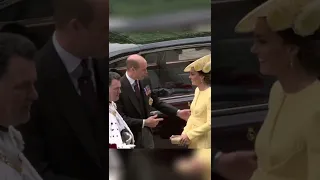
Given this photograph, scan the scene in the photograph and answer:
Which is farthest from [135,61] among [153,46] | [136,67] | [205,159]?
[205,159]

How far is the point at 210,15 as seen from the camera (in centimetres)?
271

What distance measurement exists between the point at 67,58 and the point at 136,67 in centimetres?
43

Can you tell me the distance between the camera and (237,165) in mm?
2625

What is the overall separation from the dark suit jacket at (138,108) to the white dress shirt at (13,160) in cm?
66

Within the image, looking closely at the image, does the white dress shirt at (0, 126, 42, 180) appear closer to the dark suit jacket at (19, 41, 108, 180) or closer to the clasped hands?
the dark suit jacket at (19, 41, 108, 180)

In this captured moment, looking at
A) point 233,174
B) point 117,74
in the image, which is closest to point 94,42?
point 117,74

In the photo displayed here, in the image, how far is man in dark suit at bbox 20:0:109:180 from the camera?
291 cm

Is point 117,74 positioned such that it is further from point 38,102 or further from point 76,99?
point 38,102

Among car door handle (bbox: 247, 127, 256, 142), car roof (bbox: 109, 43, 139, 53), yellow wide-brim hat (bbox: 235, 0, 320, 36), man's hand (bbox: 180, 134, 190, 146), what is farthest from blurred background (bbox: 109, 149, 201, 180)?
yellow wide-brim hat (bbox: 235, 0, 320, 36)

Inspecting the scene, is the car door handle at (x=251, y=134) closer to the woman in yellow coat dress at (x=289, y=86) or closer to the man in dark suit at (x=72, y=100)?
the woman in yellow coat dress at (x=289, y=86)

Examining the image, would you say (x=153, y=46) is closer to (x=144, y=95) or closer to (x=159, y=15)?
(x=159, y=15)

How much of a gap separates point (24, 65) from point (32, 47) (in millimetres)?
120

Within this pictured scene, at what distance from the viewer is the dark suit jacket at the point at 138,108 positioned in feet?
9.32

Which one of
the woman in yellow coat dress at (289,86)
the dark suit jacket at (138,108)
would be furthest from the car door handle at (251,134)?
the dark suit jacket at (138,108)
